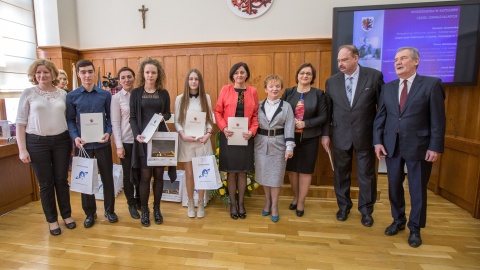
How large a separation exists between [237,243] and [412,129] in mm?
1644

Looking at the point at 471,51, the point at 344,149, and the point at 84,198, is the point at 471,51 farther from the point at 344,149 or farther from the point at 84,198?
the point at 84,198

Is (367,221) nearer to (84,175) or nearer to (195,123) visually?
(195,123)

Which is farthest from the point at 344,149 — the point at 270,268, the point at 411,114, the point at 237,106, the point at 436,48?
the point at 436,48

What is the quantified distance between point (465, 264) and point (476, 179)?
4.23 ft

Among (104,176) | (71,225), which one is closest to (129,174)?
(104,176)

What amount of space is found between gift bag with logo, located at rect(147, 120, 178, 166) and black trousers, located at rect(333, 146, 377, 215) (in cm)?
152

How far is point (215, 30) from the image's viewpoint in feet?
14.0

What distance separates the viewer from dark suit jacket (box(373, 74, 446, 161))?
1982 millimetres

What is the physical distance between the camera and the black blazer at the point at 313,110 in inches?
97.1

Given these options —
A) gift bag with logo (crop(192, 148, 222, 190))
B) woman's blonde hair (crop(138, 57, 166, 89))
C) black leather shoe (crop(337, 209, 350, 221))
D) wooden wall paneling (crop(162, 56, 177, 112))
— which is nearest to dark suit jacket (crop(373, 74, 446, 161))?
black leather shoe (crop(337, 209, 350, 221))

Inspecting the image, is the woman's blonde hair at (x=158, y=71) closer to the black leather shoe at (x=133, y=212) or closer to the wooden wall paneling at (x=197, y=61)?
the black leather shoe at (x=133, y=212)

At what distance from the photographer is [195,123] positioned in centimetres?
240

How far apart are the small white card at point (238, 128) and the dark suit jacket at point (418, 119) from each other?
3.89ft

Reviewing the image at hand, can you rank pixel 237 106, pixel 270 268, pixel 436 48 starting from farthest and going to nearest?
pixel 436 48, pixel 237 106, pixel 270 268
